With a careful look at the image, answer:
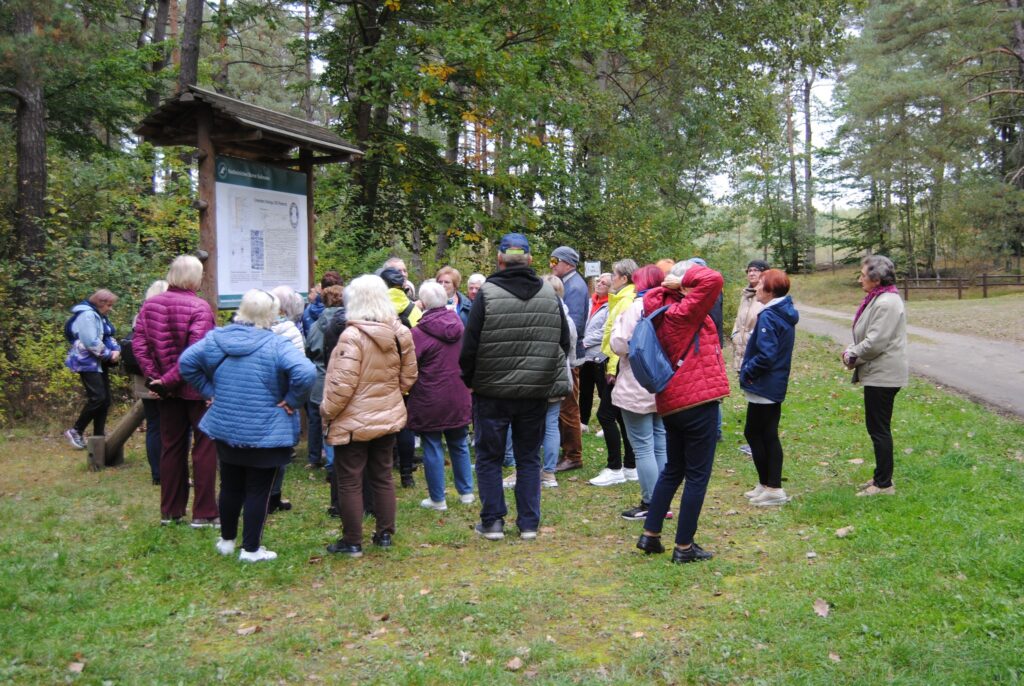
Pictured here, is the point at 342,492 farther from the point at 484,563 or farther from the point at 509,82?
the point at 509,82

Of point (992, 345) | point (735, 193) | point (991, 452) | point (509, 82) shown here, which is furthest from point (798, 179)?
point (991, 452)

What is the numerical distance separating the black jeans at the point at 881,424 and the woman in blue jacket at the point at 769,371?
0.74 metres

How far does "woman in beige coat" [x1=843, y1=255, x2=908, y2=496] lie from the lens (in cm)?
646

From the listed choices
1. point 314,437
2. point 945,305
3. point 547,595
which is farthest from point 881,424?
point 945,305

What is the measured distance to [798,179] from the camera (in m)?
51.4

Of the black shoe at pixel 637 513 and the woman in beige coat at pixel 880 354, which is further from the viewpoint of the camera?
the black shoe at pixel 637 513

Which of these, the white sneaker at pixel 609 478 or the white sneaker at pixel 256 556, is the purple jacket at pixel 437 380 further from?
the white sneaker at pixel 609 478

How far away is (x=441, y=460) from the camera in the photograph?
6.77m

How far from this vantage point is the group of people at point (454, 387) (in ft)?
17.1

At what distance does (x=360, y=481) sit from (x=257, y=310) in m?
1.39

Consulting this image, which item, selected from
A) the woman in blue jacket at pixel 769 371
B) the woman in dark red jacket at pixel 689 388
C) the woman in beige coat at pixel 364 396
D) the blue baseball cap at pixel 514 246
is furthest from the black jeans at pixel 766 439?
the woman in beige coat at pixel 364 396

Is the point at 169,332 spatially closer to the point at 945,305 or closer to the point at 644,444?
the point at 644,444

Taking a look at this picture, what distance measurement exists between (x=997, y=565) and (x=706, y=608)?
68.3 inches

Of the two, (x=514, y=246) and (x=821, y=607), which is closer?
(x=821, y=607)
